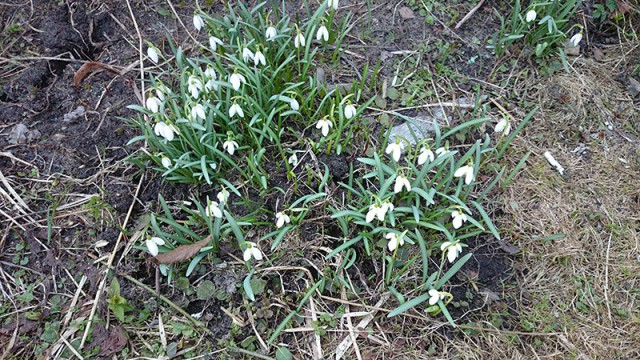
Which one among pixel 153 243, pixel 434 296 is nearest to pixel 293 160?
pixel 153 243

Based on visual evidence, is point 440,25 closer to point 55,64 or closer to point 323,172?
point 323,172

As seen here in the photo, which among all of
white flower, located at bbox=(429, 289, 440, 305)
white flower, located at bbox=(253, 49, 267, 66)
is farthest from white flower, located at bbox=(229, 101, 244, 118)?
white flower, located at bbox=(429, 289, 440, 305)

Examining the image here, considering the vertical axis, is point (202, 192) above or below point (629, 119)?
above

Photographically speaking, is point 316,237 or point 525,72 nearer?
point 316,237

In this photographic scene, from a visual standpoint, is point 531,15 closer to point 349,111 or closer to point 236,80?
point 349,111

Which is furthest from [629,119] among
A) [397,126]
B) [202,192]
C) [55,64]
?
[55,64]

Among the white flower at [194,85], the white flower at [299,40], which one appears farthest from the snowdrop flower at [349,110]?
the white flower at [194,85]

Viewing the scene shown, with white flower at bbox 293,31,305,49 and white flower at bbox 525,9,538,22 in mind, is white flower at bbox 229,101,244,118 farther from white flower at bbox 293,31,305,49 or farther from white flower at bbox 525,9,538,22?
white flower at bbox 525,9,538,22
